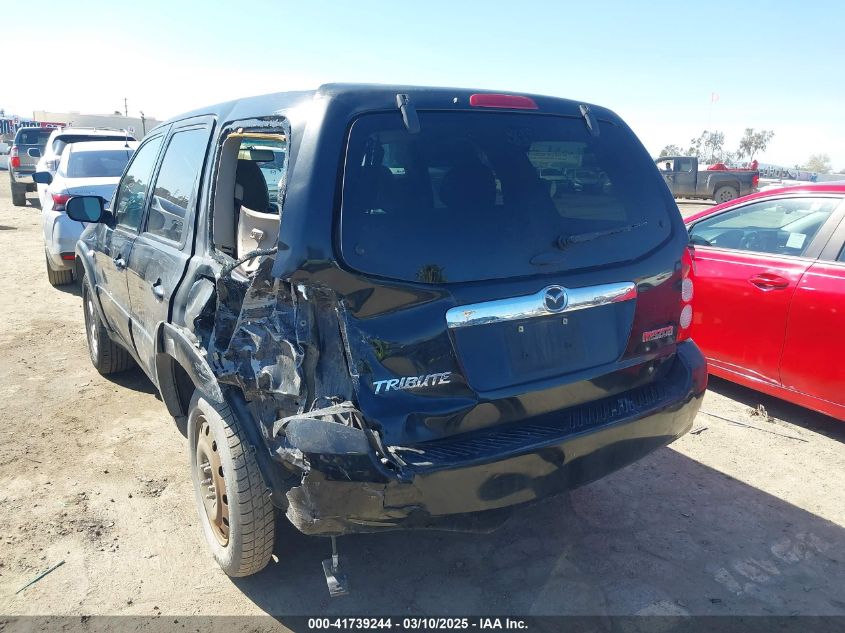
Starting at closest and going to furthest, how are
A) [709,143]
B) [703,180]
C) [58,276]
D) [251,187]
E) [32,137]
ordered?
[251,187]
[58,276]
[32,137]
[703,180]
[709,143]

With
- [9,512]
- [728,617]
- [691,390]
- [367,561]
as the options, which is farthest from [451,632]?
[9,512]

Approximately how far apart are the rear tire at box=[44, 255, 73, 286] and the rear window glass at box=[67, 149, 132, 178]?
125 centimetres

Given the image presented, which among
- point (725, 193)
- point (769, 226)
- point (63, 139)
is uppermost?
point (769, 226)

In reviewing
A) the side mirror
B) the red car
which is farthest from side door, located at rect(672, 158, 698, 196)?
the side mirror

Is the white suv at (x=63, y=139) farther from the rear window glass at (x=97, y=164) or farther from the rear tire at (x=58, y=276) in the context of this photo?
the rear tire at (x=58, y=276)

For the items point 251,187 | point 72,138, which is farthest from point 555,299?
point 72,138

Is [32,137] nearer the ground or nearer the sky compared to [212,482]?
nearer the ground

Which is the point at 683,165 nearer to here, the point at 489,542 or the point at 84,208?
the point at 84,208

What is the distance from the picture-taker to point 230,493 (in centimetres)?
249

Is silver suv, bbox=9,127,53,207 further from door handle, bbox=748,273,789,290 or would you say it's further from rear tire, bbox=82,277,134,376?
door handle, bbox=748,273,789,290

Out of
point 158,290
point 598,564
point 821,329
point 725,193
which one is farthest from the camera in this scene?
point 725,193

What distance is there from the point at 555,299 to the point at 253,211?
71.3 inches

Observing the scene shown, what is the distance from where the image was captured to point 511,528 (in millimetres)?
3203

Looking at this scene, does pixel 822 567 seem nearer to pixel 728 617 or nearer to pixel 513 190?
pixel 728 617
